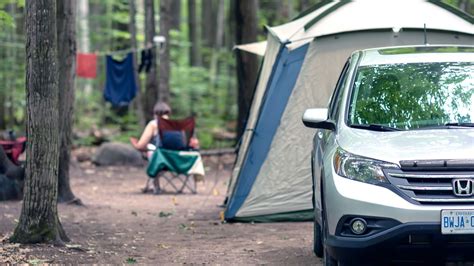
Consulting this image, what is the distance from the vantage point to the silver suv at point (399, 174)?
608 cm

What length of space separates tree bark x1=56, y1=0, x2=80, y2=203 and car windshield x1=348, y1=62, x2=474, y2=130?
5.93 meters

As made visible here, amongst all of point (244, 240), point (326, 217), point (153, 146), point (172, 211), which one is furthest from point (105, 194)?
point (326, 217)

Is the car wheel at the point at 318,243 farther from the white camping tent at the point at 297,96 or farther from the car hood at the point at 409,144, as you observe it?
the white camping tent at the point at 297,96

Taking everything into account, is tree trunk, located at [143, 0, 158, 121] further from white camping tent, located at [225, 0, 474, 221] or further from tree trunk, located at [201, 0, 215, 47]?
tree trunk, located at [201, 0, 215, 47]

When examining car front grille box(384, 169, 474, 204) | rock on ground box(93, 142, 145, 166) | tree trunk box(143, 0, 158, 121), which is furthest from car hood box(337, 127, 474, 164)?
tree trunk box(143, 0, 158, 121)

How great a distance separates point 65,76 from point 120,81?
1040 centimetres

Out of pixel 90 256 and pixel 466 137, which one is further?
pixel 90 256

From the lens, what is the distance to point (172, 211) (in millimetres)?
12969

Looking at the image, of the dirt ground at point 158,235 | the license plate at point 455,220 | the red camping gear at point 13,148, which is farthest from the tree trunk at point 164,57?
the license plate at point 455,220

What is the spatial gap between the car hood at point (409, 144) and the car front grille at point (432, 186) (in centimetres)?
11

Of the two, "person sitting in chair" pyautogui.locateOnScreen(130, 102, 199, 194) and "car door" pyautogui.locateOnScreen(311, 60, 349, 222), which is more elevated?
"car door" pyautogui.locateOnScreen(311, 60, 349, 222)

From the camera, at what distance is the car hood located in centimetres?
618

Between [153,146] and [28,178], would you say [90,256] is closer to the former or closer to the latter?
[28,178]

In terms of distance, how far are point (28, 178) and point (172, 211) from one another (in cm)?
457
